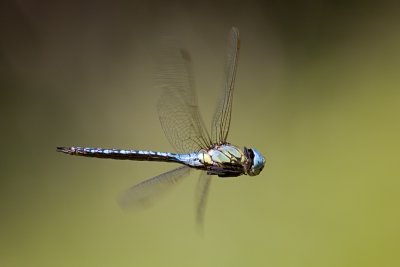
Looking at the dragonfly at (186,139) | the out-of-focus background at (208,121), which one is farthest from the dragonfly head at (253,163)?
the out-of-focus background at (208,121)

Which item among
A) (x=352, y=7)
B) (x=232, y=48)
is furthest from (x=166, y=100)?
(x=352, y=7)

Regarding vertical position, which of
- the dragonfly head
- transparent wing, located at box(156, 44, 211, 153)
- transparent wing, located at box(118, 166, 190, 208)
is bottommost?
transparent wing, located at box(118, 166, 190, 208)

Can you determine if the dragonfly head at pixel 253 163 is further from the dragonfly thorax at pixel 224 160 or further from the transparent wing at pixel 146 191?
the transparent wing at pixel 146 191

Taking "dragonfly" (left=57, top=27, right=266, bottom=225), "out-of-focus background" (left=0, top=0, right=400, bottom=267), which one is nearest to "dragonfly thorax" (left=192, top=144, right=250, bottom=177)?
"dragonfly" (left=57, top=27, right=266, bottom=225)

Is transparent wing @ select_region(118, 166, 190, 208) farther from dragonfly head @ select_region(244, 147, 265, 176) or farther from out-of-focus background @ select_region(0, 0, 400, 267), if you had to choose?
out-of-focus background @ select_region(0, 0, 400, 267)

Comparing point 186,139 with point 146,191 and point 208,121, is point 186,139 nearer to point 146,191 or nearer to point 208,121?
point 146,191

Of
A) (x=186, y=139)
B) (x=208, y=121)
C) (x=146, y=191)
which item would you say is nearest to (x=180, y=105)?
(x=186, y=139)

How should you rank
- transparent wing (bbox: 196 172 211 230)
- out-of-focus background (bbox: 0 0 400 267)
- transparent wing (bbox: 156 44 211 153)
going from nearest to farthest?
transparent wing (bbox: 156 44 211 153) < transparent wing (bbox: 196 172 211 230) < out-of-focus background (bbox: 0 0 400 267)
